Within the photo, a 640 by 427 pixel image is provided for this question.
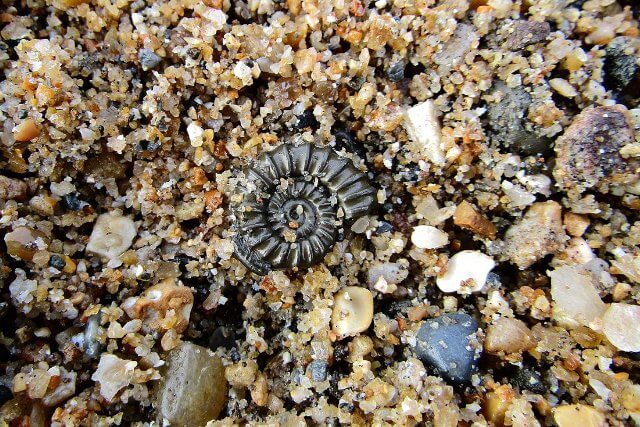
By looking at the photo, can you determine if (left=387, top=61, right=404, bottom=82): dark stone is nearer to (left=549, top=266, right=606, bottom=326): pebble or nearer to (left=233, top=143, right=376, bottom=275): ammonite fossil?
(left=233, top=143, right=376, bottom=275): ammonite fossil

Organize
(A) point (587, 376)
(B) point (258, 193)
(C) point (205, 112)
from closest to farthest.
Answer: (A) point (587, 376)
(B) point (258, 193)
(C) point (205, 112)

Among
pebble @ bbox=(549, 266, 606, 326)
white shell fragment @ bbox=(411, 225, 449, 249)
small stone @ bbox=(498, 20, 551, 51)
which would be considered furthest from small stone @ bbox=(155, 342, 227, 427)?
small stone @ bbox=(498, 20, 551, 51)

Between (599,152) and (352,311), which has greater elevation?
(599,152)

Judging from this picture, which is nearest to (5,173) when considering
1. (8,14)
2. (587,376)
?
(8,14)

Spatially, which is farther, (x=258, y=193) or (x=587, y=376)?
(x=258, y=193)

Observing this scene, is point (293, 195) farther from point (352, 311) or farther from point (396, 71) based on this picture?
point (396, 71)

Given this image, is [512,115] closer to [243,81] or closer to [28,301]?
[243,81]

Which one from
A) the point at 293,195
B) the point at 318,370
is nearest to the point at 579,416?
the point at 318,370
